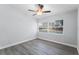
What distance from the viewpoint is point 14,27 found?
2.88 metres

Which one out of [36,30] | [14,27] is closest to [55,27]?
[36,30]

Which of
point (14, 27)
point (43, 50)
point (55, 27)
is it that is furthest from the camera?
point (14, 27)

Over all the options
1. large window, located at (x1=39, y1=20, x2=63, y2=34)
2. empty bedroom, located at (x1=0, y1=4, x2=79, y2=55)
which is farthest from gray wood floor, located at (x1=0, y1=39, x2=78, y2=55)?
large window, located at (x1=39, y1=20, x2=63, y2=34)

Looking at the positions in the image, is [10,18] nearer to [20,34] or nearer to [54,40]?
[20,34]

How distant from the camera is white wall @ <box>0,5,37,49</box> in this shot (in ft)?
7.88

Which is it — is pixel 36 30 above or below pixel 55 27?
below

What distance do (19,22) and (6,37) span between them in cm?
85

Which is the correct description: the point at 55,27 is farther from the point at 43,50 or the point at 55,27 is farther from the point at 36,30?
the point at 36,30

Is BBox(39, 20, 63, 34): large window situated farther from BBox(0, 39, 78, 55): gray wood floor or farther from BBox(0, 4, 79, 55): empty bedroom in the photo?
BBox(0, 39, 78, 55): gray wood floor

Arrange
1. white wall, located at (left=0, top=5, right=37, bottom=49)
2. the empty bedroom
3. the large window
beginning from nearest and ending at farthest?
the large window → the empty bedroom → white wall, located at (left=0, top=5, right=37, bottom=49)

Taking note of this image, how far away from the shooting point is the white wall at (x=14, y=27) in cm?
240

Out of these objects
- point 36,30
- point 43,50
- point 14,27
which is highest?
point 14,27

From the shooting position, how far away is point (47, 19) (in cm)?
279
